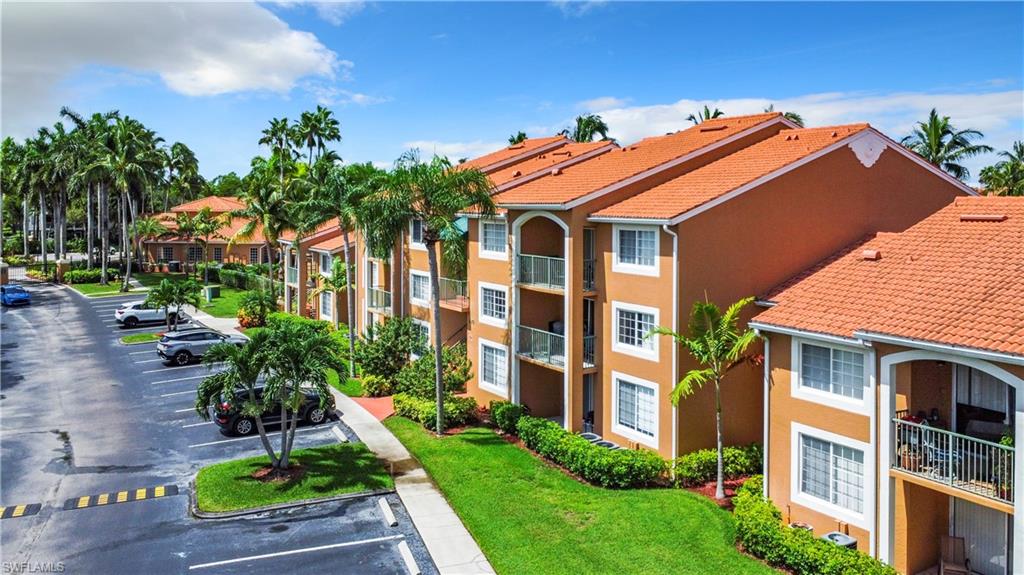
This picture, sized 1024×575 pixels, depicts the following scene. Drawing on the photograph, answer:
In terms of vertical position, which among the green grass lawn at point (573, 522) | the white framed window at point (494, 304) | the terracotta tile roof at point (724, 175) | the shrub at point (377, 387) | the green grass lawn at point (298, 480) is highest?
the terracotta tile roof at point (724, 175)

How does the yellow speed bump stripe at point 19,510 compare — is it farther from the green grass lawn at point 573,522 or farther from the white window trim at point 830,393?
the white window trim at point 830,393

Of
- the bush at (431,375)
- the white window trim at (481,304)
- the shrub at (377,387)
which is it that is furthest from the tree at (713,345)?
the shrub at (377,387)

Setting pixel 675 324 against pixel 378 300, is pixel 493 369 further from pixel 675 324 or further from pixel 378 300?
pixel 378 300

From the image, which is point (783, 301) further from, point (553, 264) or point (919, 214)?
point (919, 214)

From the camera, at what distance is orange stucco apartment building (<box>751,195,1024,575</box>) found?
15.5 meters

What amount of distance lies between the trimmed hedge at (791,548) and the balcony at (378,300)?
23.7m

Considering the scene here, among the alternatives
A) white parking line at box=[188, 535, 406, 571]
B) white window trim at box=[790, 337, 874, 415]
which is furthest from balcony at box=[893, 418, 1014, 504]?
white parking line at box=[188, 535, 406, 571]

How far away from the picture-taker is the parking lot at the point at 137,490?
1839cm

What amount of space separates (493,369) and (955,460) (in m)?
18.0

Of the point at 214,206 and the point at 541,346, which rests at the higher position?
the point at 214,206

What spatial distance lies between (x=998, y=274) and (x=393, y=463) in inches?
699

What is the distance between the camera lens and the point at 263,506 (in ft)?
69.9

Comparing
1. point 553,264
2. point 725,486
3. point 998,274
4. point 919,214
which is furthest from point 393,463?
point 919,214

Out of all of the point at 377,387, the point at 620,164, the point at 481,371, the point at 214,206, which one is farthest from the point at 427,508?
the point at 214,206
